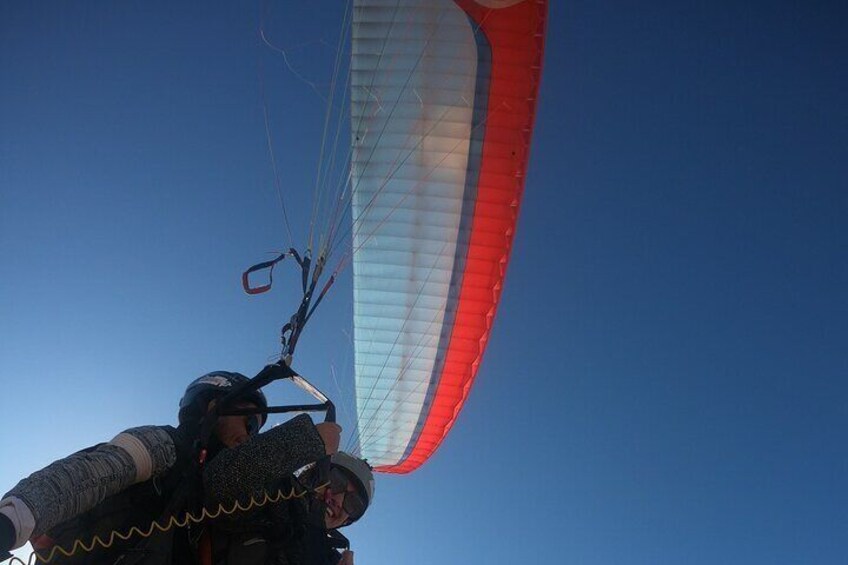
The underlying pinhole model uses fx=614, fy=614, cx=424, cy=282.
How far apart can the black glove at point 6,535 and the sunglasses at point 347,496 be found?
1447 millimetres

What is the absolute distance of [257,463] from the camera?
5.70 ft

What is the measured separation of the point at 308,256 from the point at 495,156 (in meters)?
1.78

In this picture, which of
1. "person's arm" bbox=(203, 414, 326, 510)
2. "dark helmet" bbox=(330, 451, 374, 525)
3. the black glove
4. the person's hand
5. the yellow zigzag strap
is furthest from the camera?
"dark helmet" bbox=(330, 451, 374, 525)

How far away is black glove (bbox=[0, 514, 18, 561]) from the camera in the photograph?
4.21 ft

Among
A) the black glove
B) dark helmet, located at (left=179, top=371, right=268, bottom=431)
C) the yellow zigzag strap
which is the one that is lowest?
the yellow zigzag strap

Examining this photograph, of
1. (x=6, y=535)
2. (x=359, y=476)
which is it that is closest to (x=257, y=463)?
(x=6, y=535)

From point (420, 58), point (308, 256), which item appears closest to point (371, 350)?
point (308, 256)

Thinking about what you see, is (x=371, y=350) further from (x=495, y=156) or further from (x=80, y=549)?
(x=80, y=549)

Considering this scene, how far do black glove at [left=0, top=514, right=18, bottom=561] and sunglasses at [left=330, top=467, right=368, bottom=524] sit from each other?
145 centimetres

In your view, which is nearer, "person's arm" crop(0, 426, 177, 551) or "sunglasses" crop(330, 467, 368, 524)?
"person's arm" crop(0, 426, 177, 551)

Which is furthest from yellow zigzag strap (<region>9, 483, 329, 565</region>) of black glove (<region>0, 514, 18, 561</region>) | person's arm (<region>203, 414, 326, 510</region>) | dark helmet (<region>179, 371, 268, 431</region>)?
dark helmet (<region>179, 371, 268, 431</region>)

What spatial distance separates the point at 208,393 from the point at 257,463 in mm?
530

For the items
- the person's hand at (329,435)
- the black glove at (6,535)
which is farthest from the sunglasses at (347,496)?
the black glove at (6,535)

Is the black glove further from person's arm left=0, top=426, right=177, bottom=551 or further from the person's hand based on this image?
the person's hand
